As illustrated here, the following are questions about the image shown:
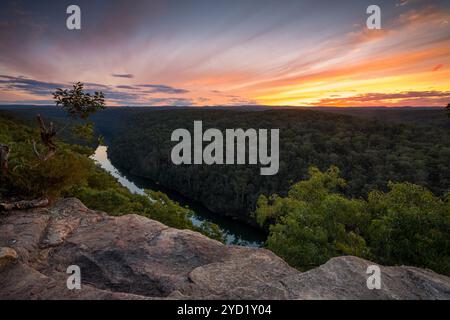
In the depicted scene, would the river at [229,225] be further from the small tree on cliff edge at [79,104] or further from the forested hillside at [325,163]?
the small tree on cliff edge at [79,104]

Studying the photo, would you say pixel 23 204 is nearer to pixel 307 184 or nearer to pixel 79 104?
pixel 79 104

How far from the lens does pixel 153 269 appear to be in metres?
6.32

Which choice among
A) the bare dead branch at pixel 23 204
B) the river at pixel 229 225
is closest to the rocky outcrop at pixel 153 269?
the bare dead branch at pixel 23 204

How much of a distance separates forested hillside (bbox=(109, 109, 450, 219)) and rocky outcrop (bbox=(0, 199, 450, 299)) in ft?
160

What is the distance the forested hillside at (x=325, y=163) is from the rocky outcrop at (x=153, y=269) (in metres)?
48.8

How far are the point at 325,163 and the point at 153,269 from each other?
221 ft

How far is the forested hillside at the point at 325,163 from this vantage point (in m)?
54.5

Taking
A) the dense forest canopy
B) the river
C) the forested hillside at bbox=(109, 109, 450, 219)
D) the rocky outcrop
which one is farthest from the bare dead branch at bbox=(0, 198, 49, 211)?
the forested hillside at bbox=(109, 109, 450, 219)

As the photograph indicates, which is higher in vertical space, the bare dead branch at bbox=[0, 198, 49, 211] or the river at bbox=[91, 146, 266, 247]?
the bare dead branch at bbox=[0, 198, 49, 211]

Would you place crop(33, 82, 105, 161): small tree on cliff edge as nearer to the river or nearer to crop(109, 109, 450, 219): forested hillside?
the river

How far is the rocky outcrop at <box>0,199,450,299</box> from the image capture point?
492cm

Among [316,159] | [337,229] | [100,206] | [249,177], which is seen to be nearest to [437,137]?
[316,159]

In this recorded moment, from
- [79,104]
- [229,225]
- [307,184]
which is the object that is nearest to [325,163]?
[229,225]
